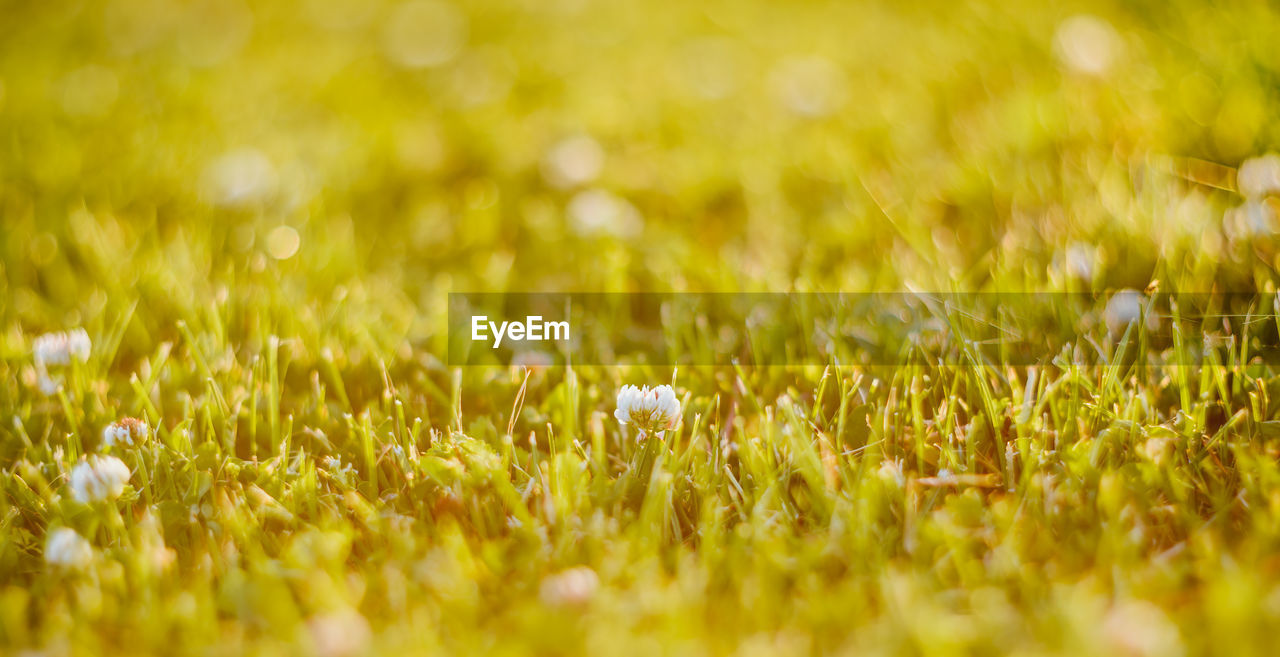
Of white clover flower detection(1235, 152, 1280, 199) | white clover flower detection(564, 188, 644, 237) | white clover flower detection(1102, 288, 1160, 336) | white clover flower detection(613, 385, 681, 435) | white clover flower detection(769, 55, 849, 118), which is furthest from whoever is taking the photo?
white clover flower detection(769, 55, 849, 118)

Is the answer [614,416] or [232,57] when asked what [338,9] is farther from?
[614,416]

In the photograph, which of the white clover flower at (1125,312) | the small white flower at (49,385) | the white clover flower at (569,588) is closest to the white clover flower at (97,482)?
the small white flower at (49,385)

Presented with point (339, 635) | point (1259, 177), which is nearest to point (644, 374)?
point (339, 635)

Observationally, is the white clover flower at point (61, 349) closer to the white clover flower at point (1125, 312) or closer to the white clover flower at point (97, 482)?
the white clover flower at point (97, 482)

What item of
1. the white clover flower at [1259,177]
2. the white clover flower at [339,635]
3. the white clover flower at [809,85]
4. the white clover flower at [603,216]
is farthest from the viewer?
the white clover flower at [809,85]

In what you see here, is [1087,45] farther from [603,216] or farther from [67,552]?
[67,552]

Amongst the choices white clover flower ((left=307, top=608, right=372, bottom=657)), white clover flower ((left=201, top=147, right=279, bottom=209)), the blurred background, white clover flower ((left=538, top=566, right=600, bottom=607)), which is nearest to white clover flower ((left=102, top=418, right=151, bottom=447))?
the blurred background

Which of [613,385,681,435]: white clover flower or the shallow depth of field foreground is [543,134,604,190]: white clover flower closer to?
the shallow depth of field foreground
